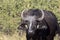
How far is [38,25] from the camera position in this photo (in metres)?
8.56

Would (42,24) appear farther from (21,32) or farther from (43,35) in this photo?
(21,32)

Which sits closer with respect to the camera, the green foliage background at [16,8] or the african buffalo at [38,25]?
the african buffalo at [38,25]

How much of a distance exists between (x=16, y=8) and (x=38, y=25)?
2959 millimetres

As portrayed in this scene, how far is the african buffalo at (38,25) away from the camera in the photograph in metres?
8.41

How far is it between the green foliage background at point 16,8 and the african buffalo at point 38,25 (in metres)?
1.35

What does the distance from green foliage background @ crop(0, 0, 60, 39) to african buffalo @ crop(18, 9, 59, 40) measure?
1.35m

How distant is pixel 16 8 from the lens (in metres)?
11.4

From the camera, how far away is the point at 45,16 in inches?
360

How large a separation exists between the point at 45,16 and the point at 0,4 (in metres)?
2.95

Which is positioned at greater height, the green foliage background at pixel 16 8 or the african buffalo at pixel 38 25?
the african buffalo at pixel 38 25

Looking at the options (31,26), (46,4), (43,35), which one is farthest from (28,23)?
(46,4)

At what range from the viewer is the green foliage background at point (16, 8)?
10.6 meters

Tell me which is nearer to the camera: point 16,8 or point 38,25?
point 38,25

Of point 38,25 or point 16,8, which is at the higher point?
point 38,25
